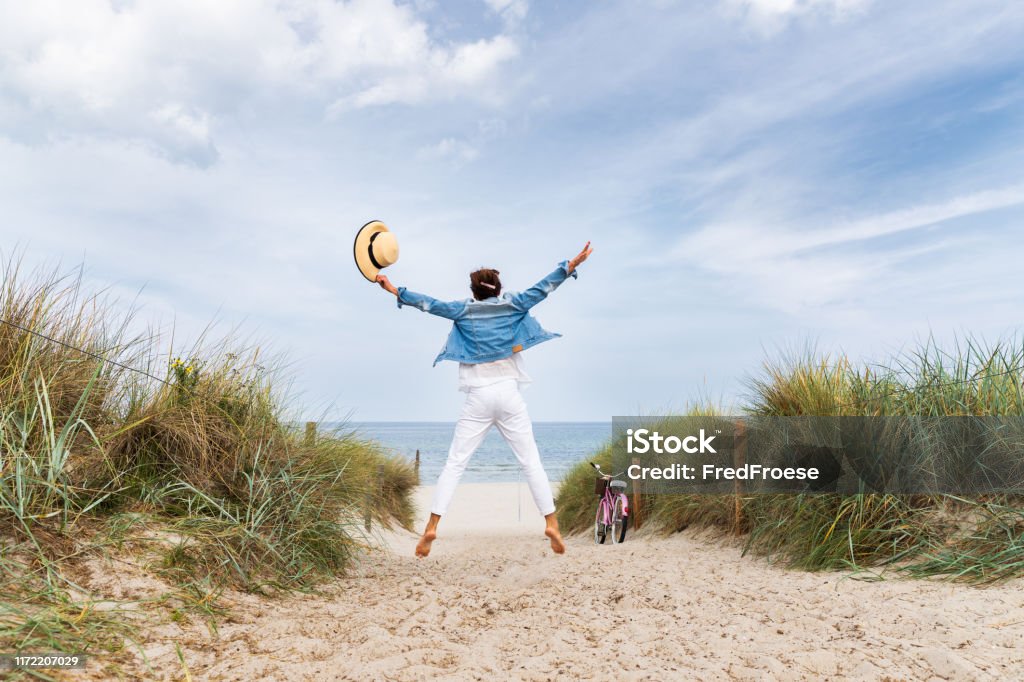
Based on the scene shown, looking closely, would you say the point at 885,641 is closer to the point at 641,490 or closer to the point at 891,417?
the point at 891,417

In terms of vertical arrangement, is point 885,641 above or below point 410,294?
below

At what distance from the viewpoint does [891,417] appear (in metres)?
5.64

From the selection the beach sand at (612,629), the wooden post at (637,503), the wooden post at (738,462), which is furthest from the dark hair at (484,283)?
the wooden post at (637,503)

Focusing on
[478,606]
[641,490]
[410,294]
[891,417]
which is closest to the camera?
[478,606]

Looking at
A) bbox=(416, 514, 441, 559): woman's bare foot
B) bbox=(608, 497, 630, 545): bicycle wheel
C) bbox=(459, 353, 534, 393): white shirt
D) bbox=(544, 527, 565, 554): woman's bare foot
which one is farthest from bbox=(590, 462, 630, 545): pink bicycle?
bbox=(416, 514, 441, 559): woman's bare foot

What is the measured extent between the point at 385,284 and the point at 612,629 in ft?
9.00

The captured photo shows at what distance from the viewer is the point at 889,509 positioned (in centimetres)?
525

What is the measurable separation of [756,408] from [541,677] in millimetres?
4877

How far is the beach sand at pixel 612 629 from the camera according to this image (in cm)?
340

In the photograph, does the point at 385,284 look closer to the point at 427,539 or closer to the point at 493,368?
the point at 493,368

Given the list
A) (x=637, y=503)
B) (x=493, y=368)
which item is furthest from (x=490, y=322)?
(x=637, y=503)

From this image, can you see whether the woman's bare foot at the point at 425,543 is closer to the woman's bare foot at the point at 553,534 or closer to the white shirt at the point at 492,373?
the woman's bare foot at the point at 553,534

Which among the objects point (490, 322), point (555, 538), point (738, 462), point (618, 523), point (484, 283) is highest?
point (484, 283)

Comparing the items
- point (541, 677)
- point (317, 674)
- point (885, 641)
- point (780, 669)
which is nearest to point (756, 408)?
point (885, 641)
